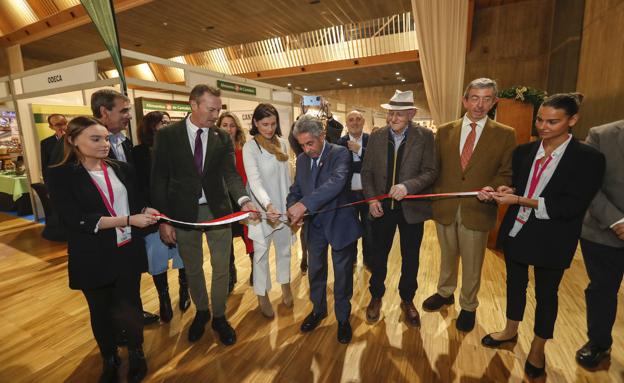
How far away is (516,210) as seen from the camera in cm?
200

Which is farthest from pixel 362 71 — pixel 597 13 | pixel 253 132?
pixel 253 132

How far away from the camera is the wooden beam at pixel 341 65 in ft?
32.7

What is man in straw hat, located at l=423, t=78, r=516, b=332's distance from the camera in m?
2.21

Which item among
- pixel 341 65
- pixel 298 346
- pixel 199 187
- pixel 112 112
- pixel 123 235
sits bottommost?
pixel 298 346

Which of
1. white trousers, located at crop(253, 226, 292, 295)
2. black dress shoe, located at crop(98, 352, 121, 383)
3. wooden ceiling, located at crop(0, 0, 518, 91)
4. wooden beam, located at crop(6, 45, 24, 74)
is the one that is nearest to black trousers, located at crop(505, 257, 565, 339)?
white trousers, located at crop(253, 226, 292, 295)

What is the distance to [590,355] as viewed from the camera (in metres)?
2.07

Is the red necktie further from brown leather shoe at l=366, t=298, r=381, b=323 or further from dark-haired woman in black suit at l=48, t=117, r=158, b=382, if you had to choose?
dark-haired woman in black suit at l=48, t=117, r=158, b=382

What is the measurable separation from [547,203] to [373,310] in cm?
155

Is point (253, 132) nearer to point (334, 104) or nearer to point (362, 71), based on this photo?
point (334, 104)

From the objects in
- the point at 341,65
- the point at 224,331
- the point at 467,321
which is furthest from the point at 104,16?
the point at 341,65

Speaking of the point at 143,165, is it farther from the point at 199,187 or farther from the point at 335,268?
the point at 335,268

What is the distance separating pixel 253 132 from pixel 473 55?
7.95 metres

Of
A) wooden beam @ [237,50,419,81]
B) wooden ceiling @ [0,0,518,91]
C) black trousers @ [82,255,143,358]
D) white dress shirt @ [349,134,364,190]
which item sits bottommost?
black trousers @ [82,255,143,358]

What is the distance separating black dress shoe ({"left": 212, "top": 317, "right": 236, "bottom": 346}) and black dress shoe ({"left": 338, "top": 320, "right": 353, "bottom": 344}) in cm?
84
